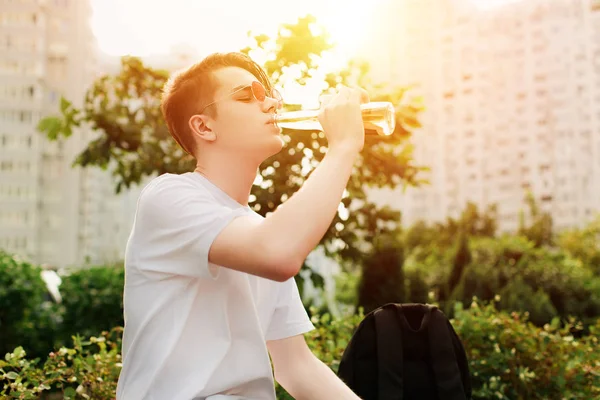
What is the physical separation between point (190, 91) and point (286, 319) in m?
0.66

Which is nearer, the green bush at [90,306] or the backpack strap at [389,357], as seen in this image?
the backpack strap at [389,357]

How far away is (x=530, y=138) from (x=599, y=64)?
434 inches

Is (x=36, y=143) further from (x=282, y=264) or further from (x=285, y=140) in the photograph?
(x=282, y=264)

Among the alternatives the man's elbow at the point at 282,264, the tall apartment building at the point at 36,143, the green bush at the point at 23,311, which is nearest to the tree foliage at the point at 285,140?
the green bush at the point at 23,311

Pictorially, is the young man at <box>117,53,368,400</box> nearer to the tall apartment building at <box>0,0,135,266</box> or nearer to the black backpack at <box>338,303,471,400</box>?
the black backpack at <box>338,303,471,400</box>

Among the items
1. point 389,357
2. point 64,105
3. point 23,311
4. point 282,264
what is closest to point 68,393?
point 389,357

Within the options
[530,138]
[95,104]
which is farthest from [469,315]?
[530,138]

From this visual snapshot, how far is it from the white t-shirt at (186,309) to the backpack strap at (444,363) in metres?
1.19

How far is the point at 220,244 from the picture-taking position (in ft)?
5.06

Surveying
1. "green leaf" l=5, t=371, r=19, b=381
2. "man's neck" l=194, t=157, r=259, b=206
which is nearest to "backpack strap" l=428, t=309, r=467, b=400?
"man's neck" l=194, t=157, r=259, b=206

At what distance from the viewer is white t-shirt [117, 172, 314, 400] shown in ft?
5.29

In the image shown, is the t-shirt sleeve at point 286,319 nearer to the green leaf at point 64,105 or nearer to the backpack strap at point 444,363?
the backpack strap at point 444,363

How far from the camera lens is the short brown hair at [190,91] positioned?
6.09 feet

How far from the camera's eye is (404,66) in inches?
3556
